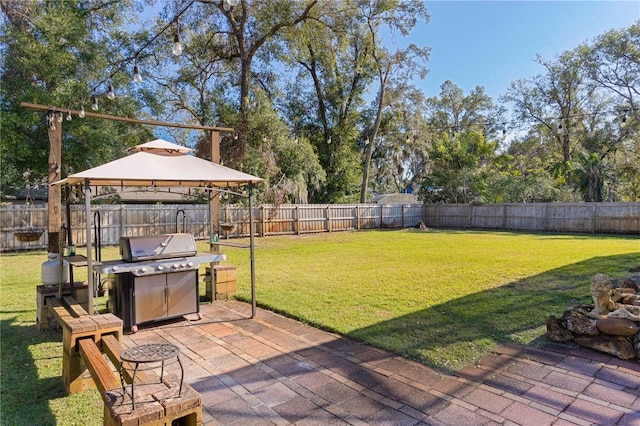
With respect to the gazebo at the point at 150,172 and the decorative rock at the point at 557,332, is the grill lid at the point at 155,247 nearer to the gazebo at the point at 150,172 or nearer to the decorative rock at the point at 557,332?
the gazebo at the point at 150,172

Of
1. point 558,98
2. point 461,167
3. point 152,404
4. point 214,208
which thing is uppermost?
point 558,98

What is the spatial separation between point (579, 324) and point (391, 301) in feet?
6.73

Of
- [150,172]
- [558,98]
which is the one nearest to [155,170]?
[150,172]

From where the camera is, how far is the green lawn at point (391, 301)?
2.83m

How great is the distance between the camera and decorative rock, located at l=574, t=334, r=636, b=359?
301 cm

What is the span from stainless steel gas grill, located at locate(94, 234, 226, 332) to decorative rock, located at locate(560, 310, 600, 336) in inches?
146

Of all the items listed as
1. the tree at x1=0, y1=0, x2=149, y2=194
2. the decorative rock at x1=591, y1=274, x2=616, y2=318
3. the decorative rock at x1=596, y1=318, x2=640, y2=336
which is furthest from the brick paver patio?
the tree at x1=0, y1=0, x2=149, y2=194

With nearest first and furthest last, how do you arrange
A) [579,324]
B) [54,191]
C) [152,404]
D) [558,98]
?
1. [152,404]
2. [579,324]
3. [54,191]
4. [558,98]

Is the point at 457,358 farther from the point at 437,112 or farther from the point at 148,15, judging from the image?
the point at 437,112

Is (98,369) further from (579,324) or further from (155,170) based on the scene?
(579,324)

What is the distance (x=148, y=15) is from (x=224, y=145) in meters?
6.19

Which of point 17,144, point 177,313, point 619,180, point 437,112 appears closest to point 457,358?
point 177,313

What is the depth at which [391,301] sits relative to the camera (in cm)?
482

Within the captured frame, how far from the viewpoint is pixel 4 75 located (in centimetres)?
1104
